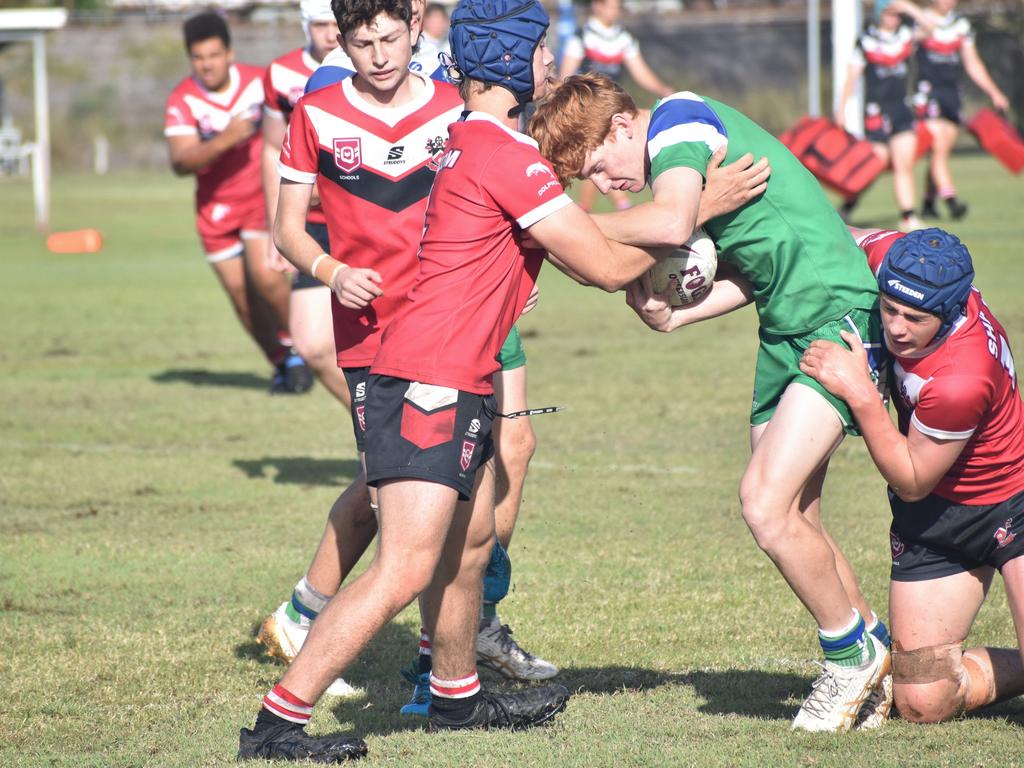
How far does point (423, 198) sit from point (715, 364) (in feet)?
20.4

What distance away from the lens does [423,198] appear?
466 cm

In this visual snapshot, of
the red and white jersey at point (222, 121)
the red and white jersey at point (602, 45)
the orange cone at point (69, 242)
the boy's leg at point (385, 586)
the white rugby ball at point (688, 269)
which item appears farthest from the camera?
the red and white jersey at point (602, 45)

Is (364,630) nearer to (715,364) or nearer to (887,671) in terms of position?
(887,671)

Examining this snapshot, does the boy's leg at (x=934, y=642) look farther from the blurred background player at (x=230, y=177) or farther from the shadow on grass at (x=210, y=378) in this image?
the shadow on grass at (x=210, y=378)

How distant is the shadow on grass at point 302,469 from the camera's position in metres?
7.90

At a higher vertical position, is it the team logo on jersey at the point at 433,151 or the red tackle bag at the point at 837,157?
the team logo on jersey at the point at 433,151

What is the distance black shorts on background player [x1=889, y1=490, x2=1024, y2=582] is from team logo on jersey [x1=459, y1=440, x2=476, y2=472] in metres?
1.43

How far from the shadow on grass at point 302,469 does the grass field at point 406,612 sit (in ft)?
0.08

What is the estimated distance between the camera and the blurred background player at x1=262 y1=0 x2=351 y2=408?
634 centimetres

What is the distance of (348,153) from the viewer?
14.9ft

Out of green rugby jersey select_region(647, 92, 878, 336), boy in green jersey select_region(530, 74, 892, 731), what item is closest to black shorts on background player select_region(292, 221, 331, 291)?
boy in green jersey select_region(530, 74, 892, 731)

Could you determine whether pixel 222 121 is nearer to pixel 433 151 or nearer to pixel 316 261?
pixel 433 151

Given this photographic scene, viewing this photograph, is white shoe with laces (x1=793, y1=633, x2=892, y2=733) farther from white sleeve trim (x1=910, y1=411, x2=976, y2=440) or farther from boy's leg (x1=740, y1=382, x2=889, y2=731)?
white sleeve trim (x1=910, y1=411, x2=976, y2=440)

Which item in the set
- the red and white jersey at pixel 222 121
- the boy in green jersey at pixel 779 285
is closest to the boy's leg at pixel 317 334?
the boy in green jersey at pixel 779 285
